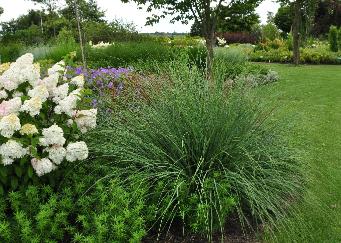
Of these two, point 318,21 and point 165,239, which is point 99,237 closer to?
point 165,239

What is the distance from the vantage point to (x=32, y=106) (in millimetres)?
3348

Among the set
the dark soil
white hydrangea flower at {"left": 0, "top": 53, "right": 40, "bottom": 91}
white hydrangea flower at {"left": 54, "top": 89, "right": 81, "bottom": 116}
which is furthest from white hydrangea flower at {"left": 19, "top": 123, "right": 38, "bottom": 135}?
the dark soil

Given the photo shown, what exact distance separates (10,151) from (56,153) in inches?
13.4

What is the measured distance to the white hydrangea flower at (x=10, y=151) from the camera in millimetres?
3223

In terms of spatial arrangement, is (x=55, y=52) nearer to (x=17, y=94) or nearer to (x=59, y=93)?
(x=17, y=94)

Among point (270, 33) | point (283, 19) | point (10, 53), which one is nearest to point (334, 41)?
point (270, 33)

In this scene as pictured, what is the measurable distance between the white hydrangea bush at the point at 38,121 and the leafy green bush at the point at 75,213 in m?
0.21

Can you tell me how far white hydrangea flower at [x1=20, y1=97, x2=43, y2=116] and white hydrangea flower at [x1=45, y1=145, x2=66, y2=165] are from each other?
0.29 meters

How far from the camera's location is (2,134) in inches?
128

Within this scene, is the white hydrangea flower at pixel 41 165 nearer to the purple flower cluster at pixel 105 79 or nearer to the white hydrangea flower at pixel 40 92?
the white hydrangea flower at pixel 40 92

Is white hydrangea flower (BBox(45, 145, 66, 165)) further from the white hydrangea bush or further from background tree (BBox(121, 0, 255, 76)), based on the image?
background tree (BBox(121, 0, 255, 76))

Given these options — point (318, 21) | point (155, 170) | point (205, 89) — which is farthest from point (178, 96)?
point (318, 21)

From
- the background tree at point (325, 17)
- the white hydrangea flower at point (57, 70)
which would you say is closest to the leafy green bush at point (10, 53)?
the white hydrangea flower at point (57, 70)

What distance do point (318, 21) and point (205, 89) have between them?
38.1 m
